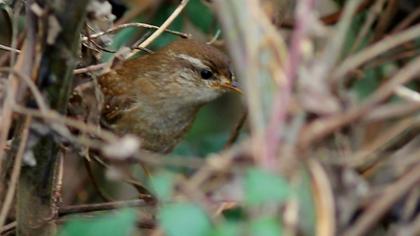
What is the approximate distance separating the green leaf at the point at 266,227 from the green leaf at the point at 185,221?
0.22 ft

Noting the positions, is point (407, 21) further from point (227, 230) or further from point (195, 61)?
point (227, 230)

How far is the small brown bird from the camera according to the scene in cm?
350

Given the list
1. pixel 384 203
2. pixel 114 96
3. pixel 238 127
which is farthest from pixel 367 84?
pixel 384 203

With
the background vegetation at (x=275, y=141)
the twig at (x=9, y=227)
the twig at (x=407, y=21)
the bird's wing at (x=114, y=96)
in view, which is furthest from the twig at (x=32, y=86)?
the twig at (x=407, y=21)

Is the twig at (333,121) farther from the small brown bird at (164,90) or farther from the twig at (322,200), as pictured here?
the small brown bird at (164,90)

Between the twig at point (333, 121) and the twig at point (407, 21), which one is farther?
the twig at point (407, 21)

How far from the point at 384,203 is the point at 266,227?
0.25 metres

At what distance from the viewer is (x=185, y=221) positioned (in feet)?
4.29

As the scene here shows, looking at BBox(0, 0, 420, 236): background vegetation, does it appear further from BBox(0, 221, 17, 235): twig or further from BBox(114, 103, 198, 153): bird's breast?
BBox(114, 103, 198, 153): bird's breast

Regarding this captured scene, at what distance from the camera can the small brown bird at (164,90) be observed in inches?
138

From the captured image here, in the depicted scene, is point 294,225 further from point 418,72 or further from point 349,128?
point 418,72

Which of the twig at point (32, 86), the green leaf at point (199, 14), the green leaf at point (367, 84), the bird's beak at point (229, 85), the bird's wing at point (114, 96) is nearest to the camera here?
the twig at point (32, 86)

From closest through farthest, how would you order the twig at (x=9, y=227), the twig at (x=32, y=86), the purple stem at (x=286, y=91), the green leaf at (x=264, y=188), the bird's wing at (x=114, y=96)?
the green leaf at (x=264, y=188) < the purple stem at (x=286, y=91) < the twig at (x=32, y=86) < the twig at (x=9, y=227) < the bird's wing at (x=114, y=96)

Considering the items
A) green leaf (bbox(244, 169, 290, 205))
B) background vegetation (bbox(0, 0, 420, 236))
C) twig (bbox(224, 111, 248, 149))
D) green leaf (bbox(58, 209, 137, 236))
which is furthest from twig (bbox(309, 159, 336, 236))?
twig (bbox(224, 111, 248, 149))
